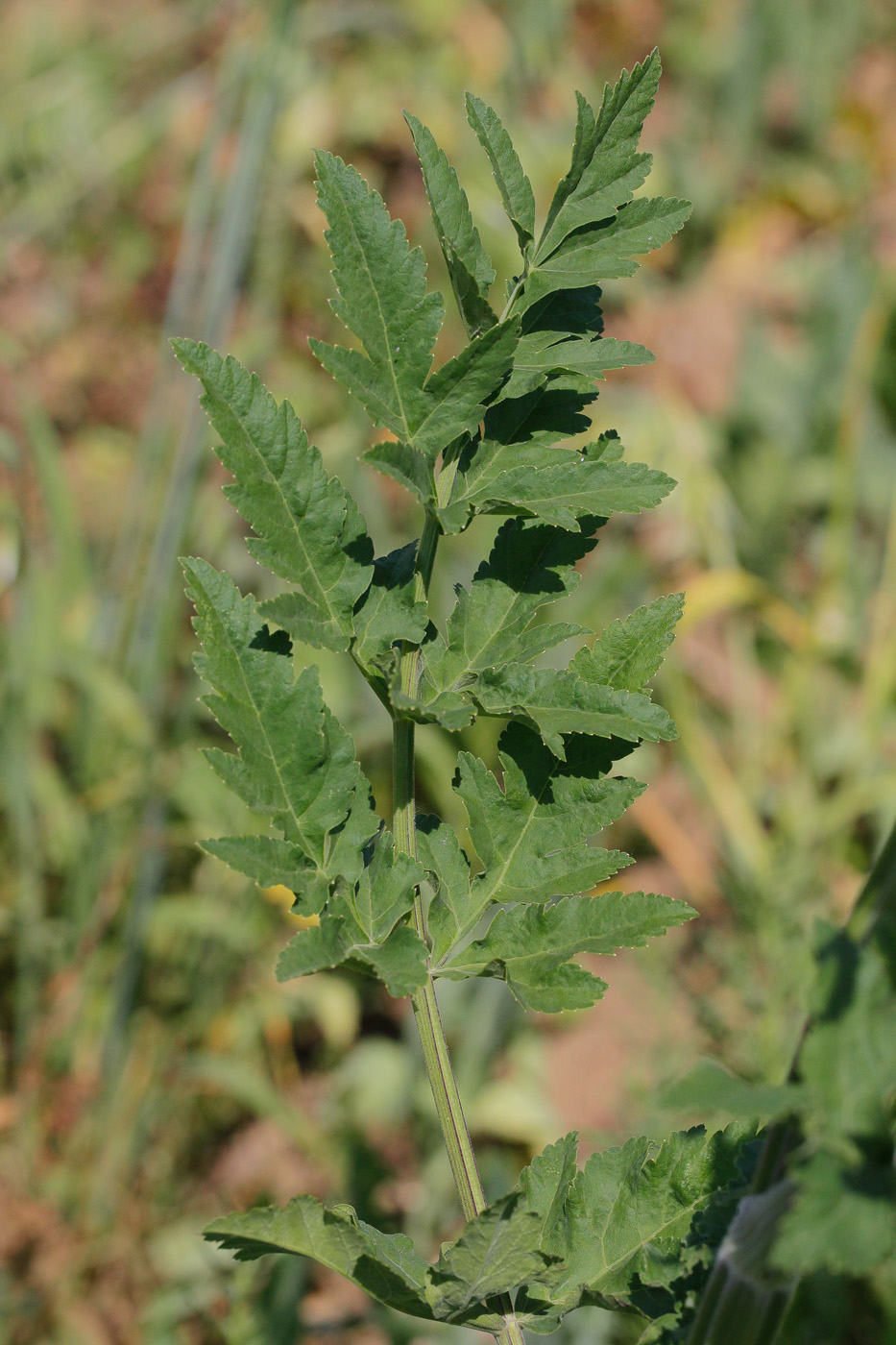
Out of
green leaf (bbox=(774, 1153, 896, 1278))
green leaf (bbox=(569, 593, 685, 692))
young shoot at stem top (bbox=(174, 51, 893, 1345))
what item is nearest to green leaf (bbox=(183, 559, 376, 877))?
young shoot at stem top (bbox=(174, 51, 893, 1345))

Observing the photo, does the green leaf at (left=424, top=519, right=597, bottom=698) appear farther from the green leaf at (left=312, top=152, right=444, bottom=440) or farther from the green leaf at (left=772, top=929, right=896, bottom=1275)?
the green leaf at (left=772, top=929, right=896, bottom=1275)

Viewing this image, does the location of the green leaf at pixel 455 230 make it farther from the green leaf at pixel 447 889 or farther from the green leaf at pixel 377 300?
the green leaf at pixel 447 889

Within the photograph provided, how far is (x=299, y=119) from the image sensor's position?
3.62 m

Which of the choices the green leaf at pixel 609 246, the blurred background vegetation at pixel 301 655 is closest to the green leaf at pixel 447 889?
the green leaf at pixel 609 246

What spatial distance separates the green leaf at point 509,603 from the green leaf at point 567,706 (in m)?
0.02

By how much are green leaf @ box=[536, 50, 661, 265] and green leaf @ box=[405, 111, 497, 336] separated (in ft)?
0.11

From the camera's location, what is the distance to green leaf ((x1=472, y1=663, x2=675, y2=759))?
466 millimetres

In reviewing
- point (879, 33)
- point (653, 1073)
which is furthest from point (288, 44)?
point (879, 33)

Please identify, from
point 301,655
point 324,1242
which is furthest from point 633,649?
point 301,655

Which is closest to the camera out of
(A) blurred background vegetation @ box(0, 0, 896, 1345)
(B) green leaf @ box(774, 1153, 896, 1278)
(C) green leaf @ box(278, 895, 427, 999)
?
(B) green leaf @ box(774, 1153, 896, 1278)

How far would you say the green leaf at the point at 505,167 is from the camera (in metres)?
0.48

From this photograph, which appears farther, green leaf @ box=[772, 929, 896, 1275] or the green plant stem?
the green plant stem

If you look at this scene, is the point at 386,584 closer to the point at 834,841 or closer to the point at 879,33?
the point at 834,841

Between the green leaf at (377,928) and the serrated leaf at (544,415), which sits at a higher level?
the serrated leaf at (544,415)
